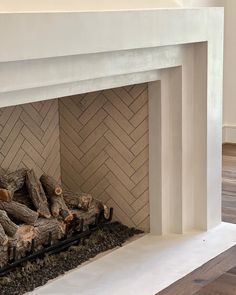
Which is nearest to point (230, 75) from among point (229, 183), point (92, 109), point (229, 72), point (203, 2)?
point (229, 72)

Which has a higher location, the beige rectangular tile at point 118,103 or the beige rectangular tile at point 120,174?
the beige rectangular tile at point 118,103

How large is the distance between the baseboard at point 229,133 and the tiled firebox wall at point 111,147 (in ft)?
7.09

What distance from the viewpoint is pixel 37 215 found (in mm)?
2611

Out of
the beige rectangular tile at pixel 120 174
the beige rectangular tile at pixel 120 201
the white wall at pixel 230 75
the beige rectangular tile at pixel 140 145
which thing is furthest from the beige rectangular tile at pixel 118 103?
the white wall at pixel 230 75

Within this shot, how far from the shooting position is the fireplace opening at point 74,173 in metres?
2.62

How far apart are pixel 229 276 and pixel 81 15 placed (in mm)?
1176

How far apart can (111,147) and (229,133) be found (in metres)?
2.22

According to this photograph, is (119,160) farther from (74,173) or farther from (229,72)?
(229,72)

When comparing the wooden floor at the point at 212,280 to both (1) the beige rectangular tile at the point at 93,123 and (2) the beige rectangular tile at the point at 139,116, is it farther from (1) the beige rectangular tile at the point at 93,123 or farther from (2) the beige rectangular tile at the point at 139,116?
(1) the beige rectangular tile at the point at 93,123

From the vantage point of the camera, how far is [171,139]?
2953 millimetres

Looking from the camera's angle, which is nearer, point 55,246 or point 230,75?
point 55,246

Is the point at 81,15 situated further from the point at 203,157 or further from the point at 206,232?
the point at 206,232

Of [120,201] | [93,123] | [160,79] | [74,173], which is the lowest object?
[120,201]

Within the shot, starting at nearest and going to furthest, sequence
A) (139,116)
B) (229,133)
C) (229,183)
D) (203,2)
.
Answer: (139,116) → (229,183) → (203,2) → (229,133)
